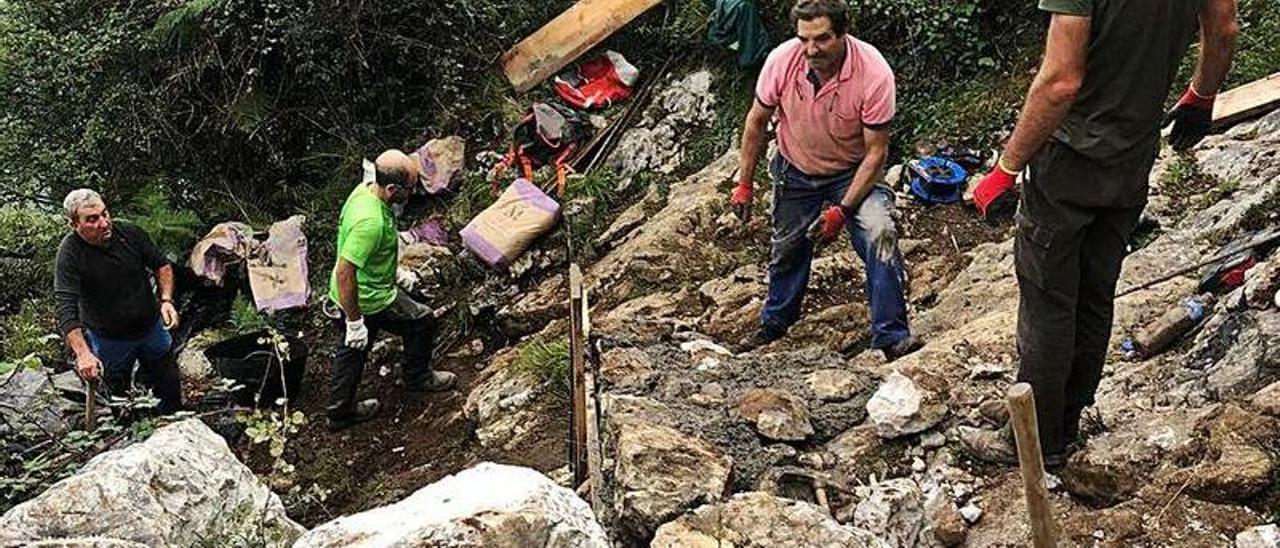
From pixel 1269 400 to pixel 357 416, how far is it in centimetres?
468

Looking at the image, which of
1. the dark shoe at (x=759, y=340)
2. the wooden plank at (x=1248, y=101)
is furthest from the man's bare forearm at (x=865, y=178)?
the wooden plank at (x=1248, y=101)

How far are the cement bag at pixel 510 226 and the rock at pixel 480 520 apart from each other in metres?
5.23

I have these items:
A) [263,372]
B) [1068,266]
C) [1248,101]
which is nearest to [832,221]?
[1068,266]

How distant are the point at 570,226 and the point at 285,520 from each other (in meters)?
4.59

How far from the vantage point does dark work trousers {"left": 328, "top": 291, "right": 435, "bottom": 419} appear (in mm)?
5828

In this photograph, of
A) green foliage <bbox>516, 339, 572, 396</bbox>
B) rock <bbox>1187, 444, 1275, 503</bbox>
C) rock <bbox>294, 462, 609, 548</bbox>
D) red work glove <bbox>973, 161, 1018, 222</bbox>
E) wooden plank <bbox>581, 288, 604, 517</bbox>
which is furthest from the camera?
green foliage <bbox>516, 339, 572, 396</bbox>

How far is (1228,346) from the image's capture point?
3.52 m

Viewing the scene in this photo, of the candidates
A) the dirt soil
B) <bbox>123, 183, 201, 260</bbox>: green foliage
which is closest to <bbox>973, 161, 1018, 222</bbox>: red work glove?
the dirt soil

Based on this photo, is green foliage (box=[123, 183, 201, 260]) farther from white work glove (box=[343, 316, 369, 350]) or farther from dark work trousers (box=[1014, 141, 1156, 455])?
dark work trousers (box=[1014, 141, 1156, 455])

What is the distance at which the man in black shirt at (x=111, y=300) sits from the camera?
509 centimetres

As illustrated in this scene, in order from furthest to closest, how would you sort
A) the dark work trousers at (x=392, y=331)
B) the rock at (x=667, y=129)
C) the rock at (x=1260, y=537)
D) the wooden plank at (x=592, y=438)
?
the rock at (x=667, y=129) < the dark work trousers at (x=392, y=331) < the wooden plank at (x=592, y=438) < the rock at (x=1260, y=537)

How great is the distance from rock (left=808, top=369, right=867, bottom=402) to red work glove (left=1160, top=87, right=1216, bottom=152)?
136cm

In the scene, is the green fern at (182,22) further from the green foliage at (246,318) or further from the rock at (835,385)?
the rock at (835,385)

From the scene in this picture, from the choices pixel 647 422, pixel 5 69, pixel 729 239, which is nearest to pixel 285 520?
pixel 647 422
